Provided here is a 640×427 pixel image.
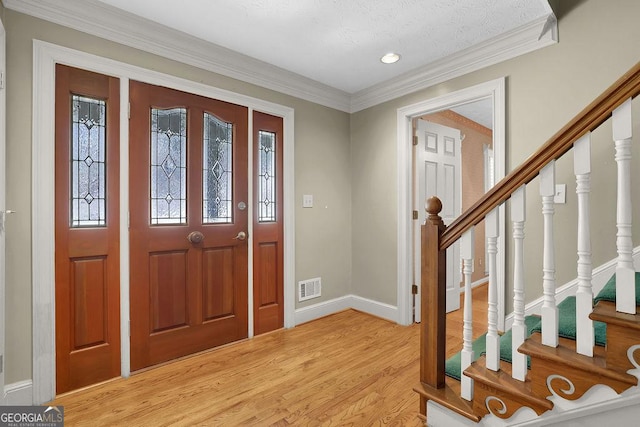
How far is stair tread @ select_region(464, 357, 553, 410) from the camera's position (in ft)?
4.10

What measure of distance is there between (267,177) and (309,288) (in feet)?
4.00

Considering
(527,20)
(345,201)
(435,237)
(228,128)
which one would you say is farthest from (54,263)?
(527,20)

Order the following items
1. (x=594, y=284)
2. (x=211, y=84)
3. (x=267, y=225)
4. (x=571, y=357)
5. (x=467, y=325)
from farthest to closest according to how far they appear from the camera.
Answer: (x=267, y=225), (x=211, y=84), (x=594, y=284), (x=467, y=325), (x=571, y=357)

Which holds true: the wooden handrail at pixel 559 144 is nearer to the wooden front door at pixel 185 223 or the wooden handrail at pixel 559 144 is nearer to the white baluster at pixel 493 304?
the white baluster at pixel 493 304

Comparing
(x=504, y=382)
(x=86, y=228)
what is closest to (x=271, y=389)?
(x=504, y=382)

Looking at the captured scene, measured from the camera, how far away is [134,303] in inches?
85.0

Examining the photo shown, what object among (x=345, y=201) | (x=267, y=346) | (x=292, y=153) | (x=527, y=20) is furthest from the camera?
(x=345, y=201)

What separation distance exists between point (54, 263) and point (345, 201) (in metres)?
2.58

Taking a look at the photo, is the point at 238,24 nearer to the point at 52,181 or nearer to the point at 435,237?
the point at 52,181

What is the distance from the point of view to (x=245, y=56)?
2.61 m

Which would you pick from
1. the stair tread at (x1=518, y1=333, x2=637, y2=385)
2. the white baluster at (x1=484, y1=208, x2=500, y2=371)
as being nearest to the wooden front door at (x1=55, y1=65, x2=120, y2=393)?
the white baluster at (x1=484, y1=208, x2=500, y2=371)

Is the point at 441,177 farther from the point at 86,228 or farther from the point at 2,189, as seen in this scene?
the point at 2,189

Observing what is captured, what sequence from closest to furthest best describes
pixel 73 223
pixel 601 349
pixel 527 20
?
pixel 601 349 < pixel 73 223 < pixel 527 20

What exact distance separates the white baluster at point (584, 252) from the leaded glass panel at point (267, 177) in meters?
2.26
